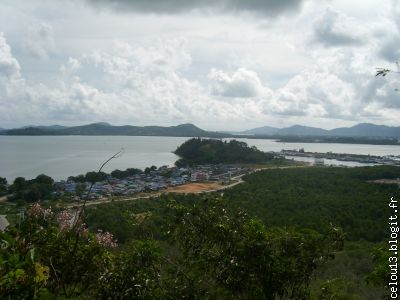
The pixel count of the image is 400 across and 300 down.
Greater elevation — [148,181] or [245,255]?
[245,255]

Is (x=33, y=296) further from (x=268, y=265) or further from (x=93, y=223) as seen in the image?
(x=93, y=223)

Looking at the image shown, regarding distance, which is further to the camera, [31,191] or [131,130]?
[131,130]

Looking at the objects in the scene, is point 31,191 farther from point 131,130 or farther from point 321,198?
point 131,130

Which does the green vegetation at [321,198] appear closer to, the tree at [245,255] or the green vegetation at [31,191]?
the tree at [245,255]

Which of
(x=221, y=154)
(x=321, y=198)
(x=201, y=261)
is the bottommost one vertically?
(x=321, y=198)

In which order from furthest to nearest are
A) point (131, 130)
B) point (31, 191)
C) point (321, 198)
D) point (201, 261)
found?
point (131, 130) → point (31, 191) → point (321, 198) → point (201, 261)

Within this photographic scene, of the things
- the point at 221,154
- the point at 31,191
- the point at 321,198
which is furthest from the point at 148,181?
the point at 221,154

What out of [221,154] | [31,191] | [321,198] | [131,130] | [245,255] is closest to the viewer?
[245,255]

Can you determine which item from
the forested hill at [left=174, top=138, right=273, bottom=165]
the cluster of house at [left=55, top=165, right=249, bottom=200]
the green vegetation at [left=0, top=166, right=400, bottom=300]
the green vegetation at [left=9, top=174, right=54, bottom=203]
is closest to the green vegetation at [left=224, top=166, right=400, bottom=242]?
the cluster of house at [left=55, top=165, right=249, bottom=200]
